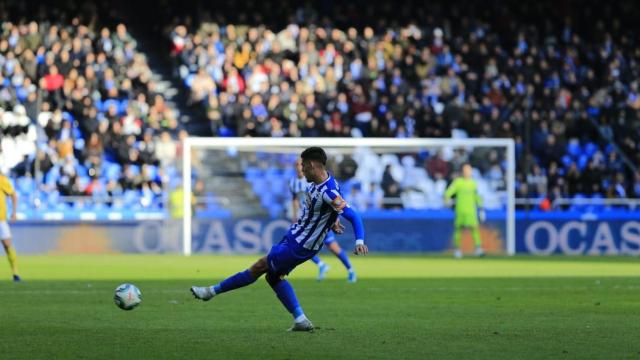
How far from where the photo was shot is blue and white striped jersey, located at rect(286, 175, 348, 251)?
1218cm

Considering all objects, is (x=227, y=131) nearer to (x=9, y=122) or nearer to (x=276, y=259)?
(x=9, y=122)

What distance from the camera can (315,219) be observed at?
12.3 meters

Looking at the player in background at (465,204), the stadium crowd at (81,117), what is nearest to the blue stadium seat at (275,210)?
the stadium crowd at (81,117)

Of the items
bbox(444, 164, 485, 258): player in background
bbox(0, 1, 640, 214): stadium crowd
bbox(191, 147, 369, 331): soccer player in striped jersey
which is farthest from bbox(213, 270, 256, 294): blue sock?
bbox(0, 1, 640, 214): stadium crowd

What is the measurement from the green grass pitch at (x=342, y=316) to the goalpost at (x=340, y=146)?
747 centimetres

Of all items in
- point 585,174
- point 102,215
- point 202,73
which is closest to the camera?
point 102,215

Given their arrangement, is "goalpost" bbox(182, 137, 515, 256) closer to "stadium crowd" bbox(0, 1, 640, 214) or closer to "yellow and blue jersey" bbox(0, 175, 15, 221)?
"stadium crowd" bbox(0, 1, 640, 214)

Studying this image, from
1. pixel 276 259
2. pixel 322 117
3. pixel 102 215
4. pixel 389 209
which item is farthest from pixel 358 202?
pixel 276 259

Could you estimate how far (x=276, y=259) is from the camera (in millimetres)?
12250

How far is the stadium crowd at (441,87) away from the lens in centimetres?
3581

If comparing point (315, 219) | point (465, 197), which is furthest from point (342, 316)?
point (465, 197)

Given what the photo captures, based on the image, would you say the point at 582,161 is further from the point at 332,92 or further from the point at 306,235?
the point at 306,235

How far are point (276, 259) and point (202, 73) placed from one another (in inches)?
1008

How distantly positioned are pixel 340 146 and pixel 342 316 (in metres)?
19.0
